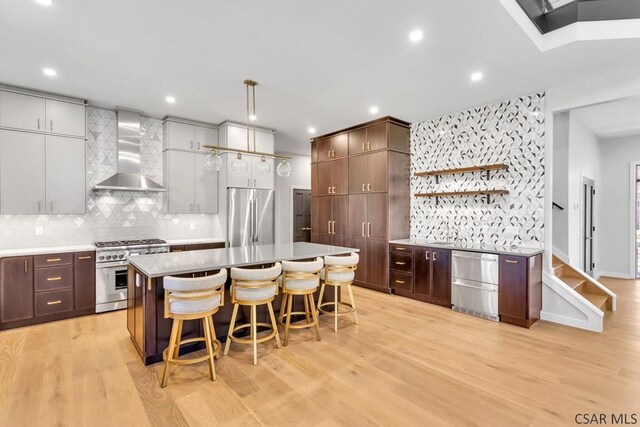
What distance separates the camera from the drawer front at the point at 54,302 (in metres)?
3.83

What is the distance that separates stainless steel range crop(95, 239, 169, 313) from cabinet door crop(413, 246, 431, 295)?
4028 mm

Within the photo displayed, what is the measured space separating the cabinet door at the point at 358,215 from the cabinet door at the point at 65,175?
421 cm

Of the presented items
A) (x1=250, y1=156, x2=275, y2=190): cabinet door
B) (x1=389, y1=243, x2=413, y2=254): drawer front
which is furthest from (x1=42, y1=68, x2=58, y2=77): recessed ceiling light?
(x1=389, y1=243, x2=413, y2=254): drawer front

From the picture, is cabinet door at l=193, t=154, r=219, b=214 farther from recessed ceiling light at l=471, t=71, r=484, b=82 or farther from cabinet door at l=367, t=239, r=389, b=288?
recessed ceiling light at l=471, t=71, r=484, b=82

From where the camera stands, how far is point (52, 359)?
2.89m

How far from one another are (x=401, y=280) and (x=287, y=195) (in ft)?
12.8

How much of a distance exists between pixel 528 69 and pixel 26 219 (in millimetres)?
6598

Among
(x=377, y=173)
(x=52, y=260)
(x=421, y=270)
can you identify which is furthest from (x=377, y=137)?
(x=52, y=260)

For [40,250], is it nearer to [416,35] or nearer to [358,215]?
[358,215]

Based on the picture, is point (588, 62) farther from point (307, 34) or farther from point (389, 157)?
point (307, 34)

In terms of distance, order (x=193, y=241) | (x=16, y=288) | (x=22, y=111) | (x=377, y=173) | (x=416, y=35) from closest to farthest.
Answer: (x=416, y=35) < (x=16, y=288) < (x=22, y=111) < (x=193, y=241) < (x=377, y=173)

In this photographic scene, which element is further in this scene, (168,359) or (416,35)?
(416,35)

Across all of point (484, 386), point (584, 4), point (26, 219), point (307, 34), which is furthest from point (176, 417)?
point (584, 4)

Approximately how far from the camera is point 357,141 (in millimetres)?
5695
